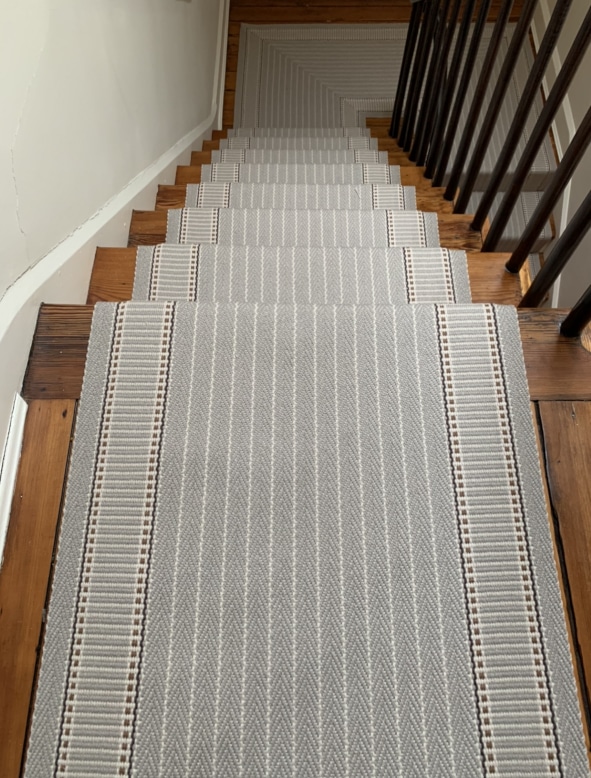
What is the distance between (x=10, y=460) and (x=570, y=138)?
3010 millimetres

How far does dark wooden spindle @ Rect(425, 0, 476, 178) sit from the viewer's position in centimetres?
168

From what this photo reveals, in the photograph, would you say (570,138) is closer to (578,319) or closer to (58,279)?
(578,319)

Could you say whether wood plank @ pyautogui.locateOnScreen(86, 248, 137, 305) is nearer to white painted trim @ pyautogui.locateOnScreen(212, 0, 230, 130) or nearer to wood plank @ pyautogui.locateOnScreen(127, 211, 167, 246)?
wood plank @ pyautogui.locateOnScreen(127, 211, 167, 246)

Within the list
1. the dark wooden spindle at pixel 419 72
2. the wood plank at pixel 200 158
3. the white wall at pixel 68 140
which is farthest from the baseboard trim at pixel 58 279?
the dark wooden spindle at pixel 419 72

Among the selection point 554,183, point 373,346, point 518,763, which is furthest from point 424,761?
point 554,183

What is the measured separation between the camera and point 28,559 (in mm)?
961

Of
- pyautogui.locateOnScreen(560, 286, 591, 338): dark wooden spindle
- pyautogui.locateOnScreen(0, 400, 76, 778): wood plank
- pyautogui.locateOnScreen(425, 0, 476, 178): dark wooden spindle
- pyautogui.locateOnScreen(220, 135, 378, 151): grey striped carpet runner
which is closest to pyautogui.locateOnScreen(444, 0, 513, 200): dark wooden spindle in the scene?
pyautogui.locateOnScreen(425, 0, 476, 178): dark wooden spindle

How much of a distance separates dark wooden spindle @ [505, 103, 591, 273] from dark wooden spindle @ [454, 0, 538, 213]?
0.32 meters

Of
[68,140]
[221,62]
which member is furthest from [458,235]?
[221,62]

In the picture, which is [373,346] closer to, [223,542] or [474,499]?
[474,499]

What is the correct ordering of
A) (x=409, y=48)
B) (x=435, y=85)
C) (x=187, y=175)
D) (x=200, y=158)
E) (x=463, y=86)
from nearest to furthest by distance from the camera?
1. (x=463, y=86)
2. (x=435, y=85)
3. (x=187, y=175)
4. (x=409, y=48)
5. (x=200, y=158)

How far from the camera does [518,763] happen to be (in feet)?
2.60

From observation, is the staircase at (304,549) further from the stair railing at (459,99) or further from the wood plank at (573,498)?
the stair railing at (459,99)

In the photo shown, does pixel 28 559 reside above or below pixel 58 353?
below
